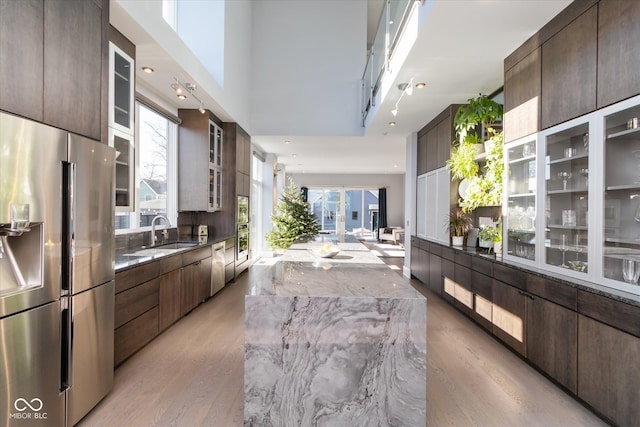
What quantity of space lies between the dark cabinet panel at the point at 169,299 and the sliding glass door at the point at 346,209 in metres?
10.3

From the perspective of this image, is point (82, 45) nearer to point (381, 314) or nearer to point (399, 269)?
point (381, 314)

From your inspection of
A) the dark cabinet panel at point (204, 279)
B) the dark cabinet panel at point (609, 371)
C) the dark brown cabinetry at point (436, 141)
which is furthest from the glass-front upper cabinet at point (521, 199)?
the dark cabinet panel at point (204, 279)

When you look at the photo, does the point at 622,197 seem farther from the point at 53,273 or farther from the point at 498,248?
the point at 53,273

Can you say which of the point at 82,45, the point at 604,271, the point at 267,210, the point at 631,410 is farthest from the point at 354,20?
the point at 631,410

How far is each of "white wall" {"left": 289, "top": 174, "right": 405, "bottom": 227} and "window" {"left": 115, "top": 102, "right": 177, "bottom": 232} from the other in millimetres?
8963

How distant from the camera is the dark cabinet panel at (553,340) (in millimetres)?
2236

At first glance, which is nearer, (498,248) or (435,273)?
(498,248)

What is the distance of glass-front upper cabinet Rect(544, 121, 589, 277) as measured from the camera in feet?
7.84

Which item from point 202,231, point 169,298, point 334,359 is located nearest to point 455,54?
point 334,359

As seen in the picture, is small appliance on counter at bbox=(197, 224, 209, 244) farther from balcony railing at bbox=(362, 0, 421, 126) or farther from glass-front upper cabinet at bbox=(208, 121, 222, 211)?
balcony railing at bbox=(362, 0, 421, 126)

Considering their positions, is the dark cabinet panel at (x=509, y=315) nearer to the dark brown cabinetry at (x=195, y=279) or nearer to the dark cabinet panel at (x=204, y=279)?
the dark brown cabinetry at (x=195, y=279)

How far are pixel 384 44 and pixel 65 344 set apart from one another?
457cm

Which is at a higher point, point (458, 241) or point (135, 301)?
point (458, 241)

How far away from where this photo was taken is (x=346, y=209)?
577 inches
